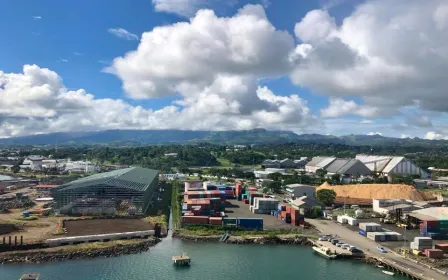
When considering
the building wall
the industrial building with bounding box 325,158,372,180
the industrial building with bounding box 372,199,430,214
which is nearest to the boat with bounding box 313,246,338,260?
the industrial building with bounding box 372,199,430,214

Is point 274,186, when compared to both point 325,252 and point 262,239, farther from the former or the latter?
point 325,252

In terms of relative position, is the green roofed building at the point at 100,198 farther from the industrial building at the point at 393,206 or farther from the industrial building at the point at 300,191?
the industrial building at the point at 393,206

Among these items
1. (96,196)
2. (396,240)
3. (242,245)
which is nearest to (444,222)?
(396,240)

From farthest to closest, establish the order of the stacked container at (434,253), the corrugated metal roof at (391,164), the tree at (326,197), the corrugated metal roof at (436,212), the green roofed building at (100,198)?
the corrugated metal roof at (391,164) → the tree at (326,197) → the green roofed building at (100,198) → the corrugated metal roof at (436,212) → the stacked container at (434,253)

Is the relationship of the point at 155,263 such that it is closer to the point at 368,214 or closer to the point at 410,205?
the point at 368,214

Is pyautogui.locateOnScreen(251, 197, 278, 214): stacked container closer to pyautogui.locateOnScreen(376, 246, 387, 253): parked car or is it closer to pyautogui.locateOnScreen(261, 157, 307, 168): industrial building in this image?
pyautogui.locateOnScreen(376, 246, 387, 253): parked car

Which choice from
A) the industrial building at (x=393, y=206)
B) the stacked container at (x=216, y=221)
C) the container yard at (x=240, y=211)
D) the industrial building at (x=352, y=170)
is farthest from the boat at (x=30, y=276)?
the industrial building at (x=352, y=170)
